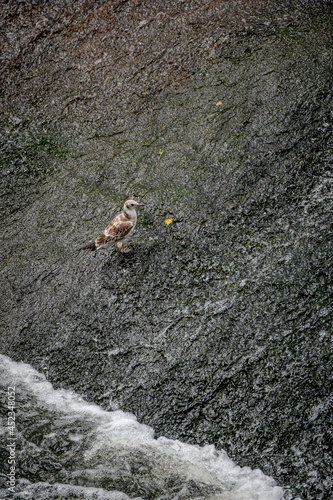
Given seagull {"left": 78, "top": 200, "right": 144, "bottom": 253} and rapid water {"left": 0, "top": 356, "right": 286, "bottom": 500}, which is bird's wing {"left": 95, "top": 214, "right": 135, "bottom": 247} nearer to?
seagull {"left": 78, "top": 200, "right": 144, "bottom": 253}

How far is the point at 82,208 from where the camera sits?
6.38 m

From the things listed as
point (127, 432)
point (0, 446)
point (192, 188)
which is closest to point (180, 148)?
point (192, 188)

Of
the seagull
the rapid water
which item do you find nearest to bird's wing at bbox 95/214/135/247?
the seagull

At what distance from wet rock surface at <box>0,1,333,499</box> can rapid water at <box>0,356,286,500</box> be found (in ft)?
0.48

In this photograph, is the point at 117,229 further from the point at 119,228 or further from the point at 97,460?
the point at 97,460

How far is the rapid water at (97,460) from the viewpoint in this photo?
3.85 metres

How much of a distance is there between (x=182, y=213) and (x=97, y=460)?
3.05 metres

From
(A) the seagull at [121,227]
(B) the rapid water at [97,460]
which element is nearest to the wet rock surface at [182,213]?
(B) the rapid water at [97,460]

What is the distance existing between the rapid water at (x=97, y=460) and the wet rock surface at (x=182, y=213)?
5.8 inches

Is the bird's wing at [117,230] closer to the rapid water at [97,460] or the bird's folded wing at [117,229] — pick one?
the bird's folded wing at [117,229]

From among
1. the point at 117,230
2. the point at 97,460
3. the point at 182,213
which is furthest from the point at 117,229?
the point at 97,460

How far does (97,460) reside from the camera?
165 inches

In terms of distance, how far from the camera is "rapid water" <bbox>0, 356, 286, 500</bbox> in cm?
385

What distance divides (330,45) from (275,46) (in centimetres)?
81
